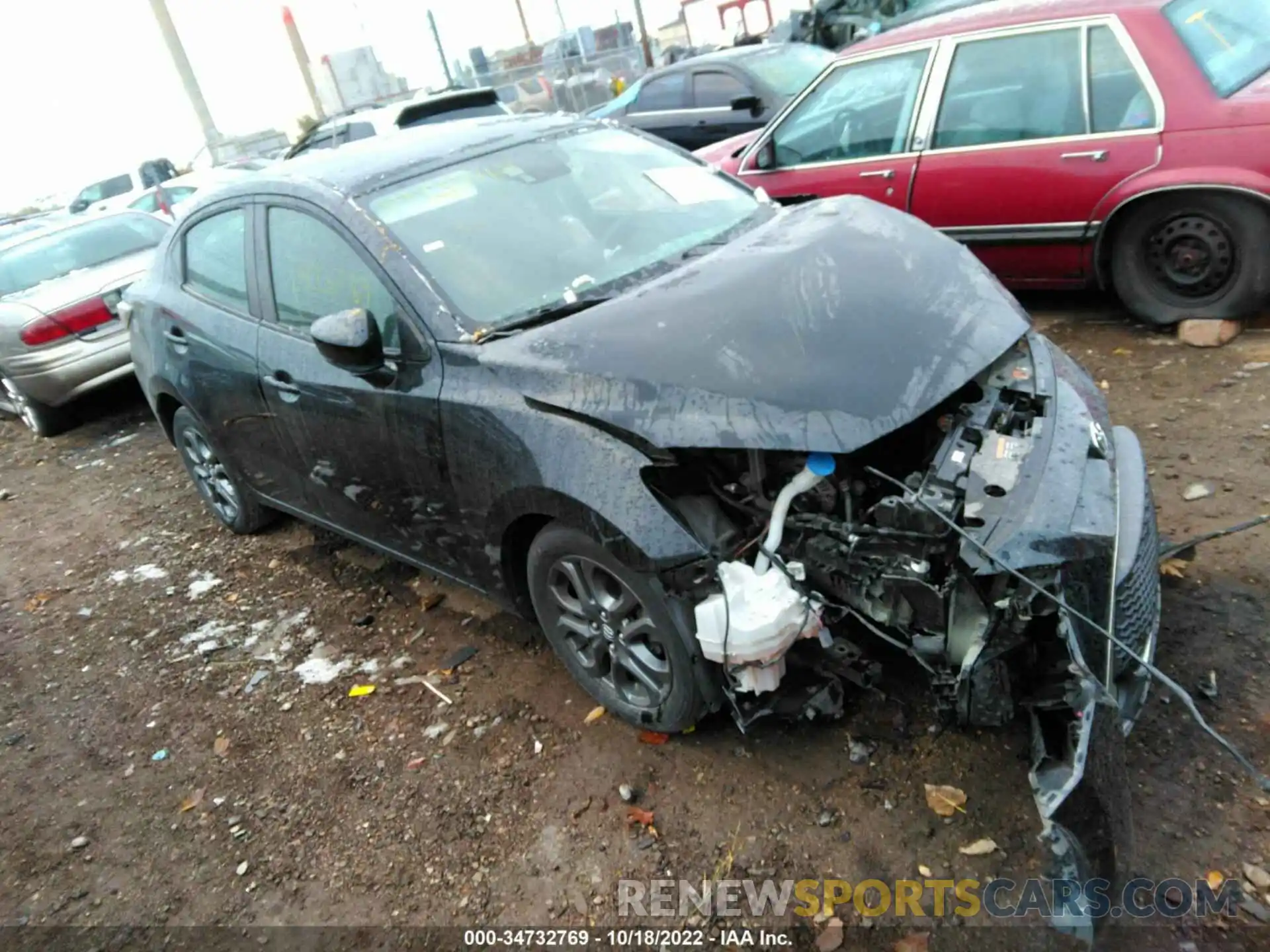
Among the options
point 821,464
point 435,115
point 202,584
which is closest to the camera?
point 821,464

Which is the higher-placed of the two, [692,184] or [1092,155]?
[692,184]

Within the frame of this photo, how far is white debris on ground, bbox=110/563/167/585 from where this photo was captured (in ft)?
15.4

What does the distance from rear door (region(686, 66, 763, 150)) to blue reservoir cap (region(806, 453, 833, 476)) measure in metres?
6.61

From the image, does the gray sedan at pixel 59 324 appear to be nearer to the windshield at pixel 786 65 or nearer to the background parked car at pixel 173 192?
the windshield at pixel 786 65

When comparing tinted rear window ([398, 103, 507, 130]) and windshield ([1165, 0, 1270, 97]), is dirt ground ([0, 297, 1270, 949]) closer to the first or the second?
windshield ([1165, 0, 1270, 97])

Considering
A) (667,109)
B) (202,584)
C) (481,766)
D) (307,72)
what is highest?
(307,72)

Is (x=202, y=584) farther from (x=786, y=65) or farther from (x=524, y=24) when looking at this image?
(x=524, y=24)

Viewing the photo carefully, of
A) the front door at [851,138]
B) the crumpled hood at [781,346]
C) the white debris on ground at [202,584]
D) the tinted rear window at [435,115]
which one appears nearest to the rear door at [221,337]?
the white debris on ground at [202,584]

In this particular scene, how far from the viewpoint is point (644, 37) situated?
60.3 feet

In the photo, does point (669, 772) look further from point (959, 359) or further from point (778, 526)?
point (959, 359)

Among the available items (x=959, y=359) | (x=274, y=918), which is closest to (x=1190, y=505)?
(x=959, y=359)

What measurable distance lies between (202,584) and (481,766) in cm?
236
